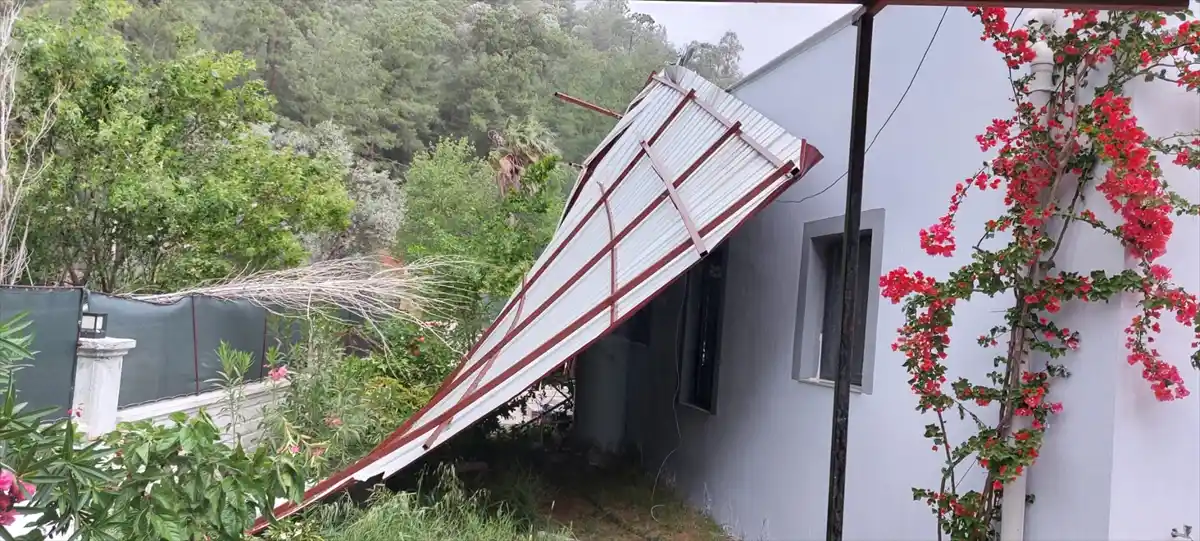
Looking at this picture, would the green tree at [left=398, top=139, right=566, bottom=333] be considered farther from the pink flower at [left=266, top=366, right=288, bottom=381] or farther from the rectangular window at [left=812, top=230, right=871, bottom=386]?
the rectangular window at [left=812, top=230, right=871, bottom=386]

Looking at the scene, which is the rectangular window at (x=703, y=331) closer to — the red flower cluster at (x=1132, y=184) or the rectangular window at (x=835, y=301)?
the rectangular window at (x=835, y=301)

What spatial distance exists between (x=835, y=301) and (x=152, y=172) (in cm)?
669

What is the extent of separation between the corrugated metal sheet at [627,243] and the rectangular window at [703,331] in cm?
86

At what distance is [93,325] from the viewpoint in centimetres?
590

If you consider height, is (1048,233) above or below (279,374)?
above

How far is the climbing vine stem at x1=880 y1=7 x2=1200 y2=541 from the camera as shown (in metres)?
2.29

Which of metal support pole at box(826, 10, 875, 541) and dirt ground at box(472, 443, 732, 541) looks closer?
metal support pole at box(826, 10, 875, 541)

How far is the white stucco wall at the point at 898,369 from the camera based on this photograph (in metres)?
2.37

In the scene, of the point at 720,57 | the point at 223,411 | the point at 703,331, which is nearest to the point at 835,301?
the point at 703,331

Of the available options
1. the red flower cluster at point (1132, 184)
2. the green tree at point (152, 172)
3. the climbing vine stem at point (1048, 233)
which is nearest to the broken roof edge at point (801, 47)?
the climbing vine stem at point (1048, 233)

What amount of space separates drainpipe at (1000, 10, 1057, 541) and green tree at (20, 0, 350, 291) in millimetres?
7571

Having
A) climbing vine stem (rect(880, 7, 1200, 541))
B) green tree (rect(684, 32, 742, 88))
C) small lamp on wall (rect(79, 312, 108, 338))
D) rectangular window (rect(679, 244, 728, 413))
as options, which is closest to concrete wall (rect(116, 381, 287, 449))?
small lamp on wall (rect(79, 312, 108, 338))

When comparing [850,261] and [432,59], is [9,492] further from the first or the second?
[432,59]

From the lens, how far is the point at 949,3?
1.67 metres
